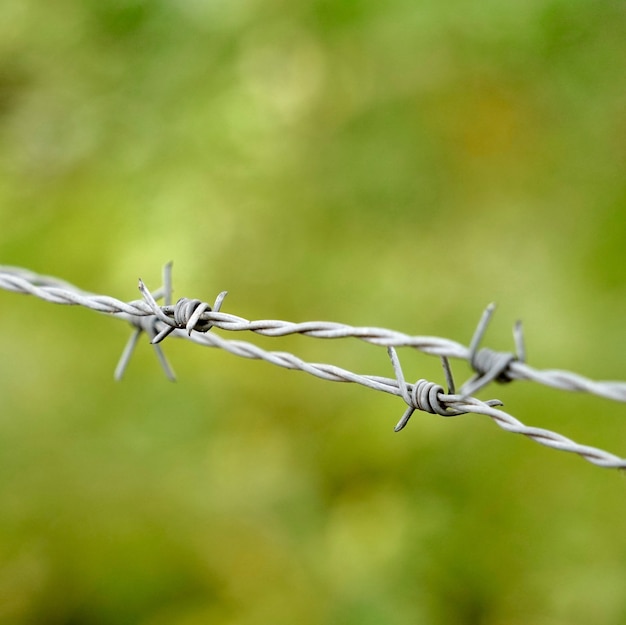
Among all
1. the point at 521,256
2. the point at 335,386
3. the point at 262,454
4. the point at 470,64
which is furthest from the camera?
the point at 470,64

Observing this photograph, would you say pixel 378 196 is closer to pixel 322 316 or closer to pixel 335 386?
pixel 322 316

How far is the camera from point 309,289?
3.66 meters

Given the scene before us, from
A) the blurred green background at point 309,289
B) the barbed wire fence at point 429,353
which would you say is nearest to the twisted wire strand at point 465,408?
the barbed wire fence at point 429,353

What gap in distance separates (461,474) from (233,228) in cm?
194

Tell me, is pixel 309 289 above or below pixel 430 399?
above

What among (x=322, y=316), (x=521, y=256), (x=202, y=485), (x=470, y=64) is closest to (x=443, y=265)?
(x=521, y=256)

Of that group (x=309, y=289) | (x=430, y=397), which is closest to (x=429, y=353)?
(x=430, y=397)

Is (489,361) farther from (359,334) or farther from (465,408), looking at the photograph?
(359,334)

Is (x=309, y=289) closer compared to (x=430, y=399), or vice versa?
(x=430, y=399)

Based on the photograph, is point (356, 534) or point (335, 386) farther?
point (335, 386)

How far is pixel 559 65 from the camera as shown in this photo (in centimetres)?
407

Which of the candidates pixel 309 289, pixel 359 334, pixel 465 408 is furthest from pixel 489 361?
pixel 309 289

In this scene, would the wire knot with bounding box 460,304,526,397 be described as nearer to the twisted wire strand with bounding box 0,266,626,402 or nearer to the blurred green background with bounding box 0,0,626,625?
the twisted wire strand with bounding box 0,266,626,402

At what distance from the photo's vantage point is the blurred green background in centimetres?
277
